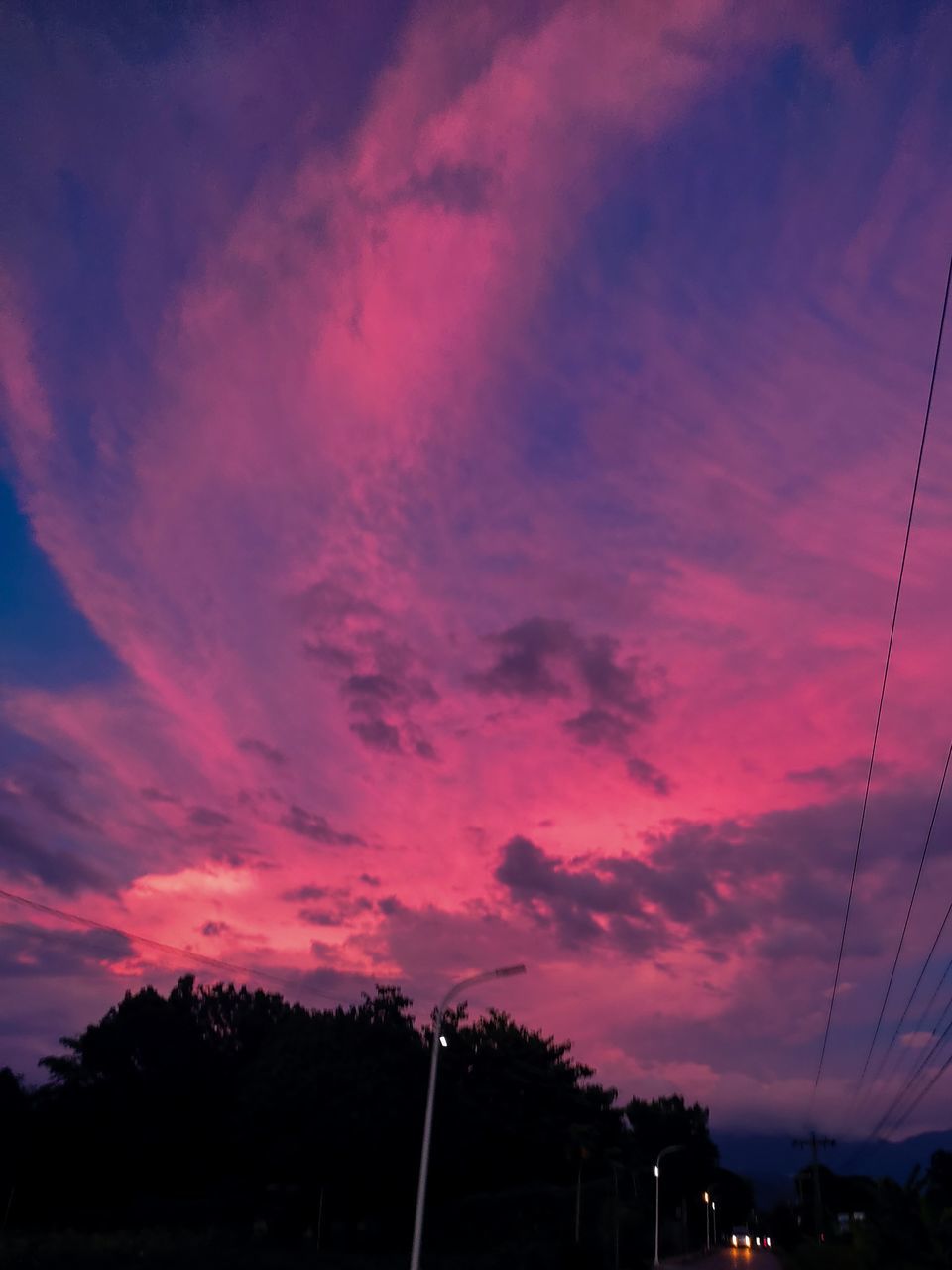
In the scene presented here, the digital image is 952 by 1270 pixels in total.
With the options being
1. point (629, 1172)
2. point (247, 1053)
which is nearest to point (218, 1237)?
point (247, 1053)

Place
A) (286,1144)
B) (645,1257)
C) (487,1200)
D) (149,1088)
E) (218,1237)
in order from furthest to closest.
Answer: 1. (645,1257)
2. (149,1088)
3. (487,1200)
4. (286,1144)
5. (218,1237)

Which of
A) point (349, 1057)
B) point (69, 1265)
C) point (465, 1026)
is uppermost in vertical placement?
point (465, 1026)

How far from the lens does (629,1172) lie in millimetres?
88438

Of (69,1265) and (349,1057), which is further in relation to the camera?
(349,1057)

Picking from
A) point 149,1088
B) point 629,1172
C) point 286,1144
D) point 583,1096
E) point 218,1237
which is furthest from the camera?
point 629,1172

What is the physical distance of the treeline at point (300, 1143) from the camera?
177 feet

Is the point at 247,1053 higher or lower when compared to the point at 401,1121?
higher

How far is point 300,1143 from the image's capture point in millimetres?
53500

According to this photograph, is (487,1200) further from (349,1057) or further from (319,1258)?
(319,1258)

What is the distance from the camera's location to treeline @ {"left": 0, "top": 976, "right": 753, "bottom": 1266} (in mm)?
53875

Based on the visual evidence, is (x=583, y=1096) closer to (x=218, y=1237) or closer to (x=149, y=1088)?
(x=149, y=1088)

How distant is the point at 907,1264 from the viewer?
36.8m

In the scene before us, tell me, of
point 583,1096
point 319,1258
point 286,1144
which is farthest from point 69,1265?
point 583,1096

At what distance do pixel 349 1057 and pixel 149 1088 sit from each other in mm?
15450
